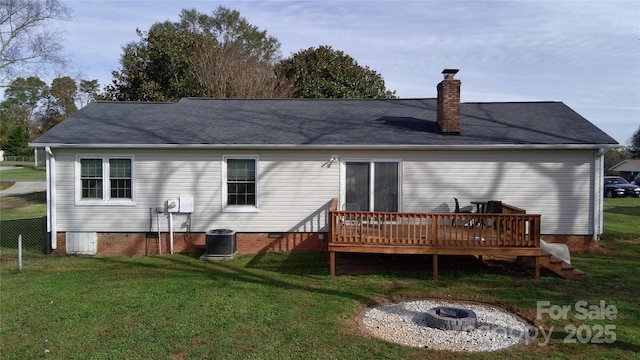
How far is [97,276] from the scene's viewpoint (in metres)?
9.01

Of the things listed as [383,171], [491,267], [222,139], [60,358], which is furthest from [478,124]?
[60,358]

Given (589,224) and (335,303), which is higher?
(589,224)

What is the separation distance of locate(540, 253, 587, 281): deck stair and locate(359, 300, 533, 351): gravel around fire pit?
7.85 feet

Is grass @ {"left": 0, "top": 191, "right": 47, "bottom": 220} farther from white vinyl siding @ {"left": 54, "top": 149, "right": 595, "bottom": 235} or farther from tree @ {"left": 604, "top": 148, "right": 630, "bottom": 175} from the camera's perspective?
tree @ {"left": 604, "top": 148, "right": 630, "bottom": 175}

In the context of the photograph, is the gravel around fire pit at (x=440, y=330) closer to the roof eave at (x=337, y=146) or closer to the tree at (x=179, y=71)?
the roof eave at (x=337, y=146)

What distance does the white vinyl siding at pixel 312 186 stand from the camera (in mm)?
10930

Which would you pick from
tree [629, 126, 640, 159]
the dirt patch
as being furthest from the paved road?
tree [629, 126, 640, 159]

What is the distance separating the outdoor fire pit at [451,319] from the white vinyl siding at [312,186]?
4.86 meters

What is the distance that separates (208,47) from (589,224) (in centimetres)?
2497

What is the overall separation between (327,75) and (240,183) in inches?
817

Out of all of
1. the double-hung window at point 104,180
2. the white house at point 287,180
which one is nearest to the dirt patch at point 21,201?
the double-hung window at point 104,180

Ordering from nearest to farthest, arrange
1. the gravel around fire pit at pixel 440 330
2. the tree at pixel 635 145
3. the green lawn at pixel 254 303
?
the green lawn at pixel 254 303
the gravel around fire pit at pixel 440 330
the tree at pixel 635 145

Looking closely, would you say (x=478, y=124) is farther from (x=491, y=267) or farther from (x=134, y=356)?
(x=134, y=356)

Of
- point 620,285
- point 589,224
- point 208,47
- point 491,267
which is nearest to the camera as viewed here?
point 620,285
